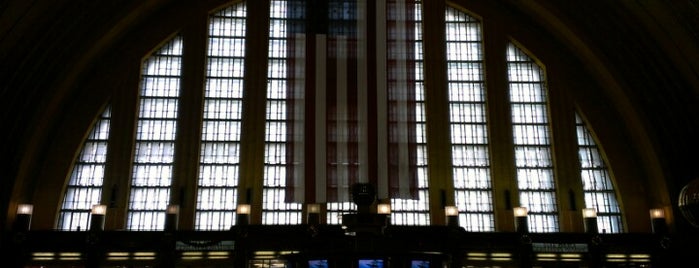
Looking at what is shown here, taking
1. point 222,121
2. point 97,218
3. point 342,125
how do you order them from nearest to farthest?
point 97,218 < point 342,125 < point 222,121

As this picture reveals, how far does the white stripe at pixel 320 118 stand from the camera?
82.1 ft

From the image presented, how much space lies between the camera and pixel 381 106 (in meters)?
25.4

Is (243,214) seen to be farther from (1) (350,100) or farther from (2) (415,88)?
(2) (415,88)

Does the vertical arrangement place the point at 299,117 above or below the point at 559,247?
above

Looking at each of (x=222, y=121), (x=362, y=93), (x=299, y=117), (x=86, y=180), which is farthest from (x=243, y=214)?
(x=86, y=180)

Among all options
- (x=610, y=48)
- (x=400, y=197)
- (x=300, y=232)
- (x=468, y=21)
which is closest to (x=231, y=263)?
(x=300, y=232)

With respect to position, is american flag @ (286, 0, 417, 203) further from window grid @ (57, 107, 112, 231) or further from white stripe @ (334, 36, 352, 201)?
window grid @ (57, 107, 112, 231)

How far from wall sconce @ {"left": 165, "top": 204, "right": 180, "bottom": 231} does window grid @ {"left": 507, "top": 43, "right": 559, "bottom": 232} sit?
1422cm

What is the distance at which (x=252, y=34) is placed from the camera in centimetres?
2939

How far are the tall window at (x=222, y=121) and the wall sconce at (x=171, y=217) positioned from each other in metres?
2.01

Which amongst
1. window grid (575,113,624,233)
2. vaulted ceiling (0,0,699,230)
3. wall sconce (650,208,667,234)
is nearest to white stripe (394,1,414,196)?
vaulted ceiling (0,0,699,230)

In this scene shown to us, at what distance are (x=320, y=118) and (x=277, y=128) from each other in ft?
10.7

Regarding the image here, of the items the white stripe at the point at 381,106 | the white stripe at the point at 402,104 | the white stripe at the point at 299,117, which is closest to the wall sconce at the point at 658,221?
the white stripe at the point at 402,104

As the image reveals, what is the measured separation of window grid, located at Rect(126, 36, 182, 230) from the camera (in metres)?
26.9
